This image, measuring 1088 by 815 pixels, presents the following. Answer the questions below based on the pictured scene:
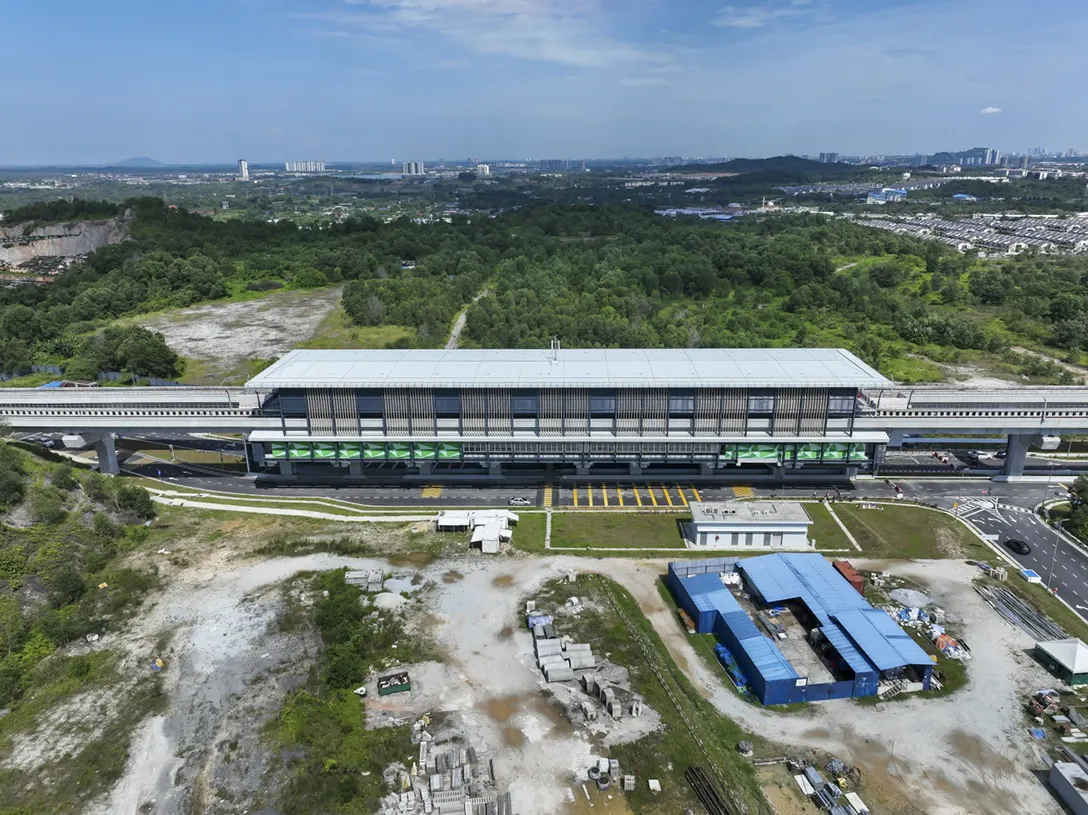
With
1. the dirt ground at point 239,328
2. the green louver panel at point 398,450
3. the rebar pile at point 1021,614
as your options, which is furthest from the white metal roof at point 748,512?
the dirt ground at point 239,328

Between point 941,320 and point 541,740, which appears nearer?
point 541,740

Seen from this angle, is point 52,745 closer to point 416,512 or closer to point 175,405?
point 416,512

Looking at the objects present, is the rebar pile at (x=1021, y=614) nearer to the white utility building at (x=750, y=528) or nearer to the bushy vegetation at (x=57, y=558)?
the white utility building at (x=750, y=528)

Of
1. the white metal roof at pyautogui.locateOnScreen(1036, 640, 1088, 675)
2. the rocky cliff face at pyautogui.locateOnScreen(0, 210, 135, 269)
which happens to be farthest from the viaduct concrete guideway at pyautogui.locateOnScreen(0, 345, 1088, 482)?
the rocky cliff face at pyautogui.locateOnScreen(0, 210, 135, 269)

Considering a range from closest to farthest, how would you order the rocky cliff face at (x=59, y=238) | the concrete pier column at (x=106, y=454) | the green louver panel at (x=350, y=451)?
1. the green louver panel at (x=350, y=451)
2. the concrete pier column at (x=106, y=454)
3. the rocky cliff face at (x=59, y=238)

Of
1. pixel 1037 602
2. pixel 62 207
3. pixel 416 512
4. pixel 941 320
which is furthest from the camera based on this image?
pixel 62 207

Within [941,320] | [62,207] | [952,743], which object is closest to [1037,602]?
[952,743]

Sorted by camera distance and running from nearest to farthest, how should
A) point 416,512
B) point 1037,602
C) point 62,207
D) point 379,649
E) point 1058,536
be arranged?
point 379,649, point 1037,602, point 1058,536, point 416,512, point 62,207
